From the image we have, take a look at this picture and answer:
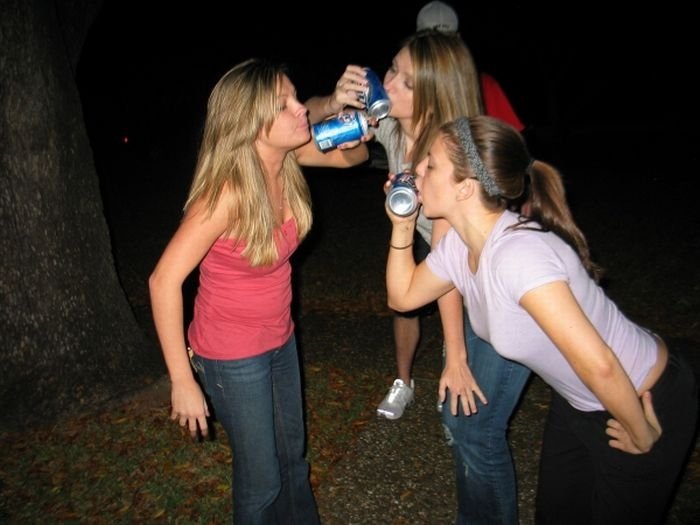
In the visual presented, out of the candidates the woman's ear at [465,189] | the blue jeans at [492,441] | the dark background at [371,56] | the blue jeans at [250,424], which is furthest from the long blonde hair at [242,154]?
the dark background at [371,56]

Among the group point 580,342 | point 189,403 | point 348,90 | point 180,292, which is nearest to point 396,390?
point 189,403

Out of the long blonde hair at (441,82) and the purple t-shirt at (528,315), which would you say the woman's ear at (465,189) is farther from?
the long blonde hair at (441,82)

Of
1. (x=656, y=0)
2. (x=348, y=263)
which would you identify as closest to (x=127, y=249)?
(x=348, y=263)

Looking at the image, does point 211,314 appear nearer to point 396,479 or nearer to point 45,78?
point 396,479

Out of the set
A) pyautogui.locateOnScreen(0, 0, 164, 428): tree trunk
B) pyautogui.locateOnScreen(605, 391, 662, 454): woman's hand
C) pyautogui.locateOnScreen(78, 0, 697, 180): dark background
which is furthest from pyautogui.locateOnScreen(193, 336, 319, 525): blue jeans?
pyautogui.locateOnScreen(78, 0, 697, 180): dark background

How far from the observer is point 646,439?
1853 mm

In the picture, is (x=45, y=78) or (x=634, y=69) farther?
(x=634, y=69)

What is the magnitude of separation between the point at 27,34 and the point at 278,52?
18559 mm

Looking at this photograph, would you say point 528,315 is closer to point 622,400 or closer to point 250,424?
point 622,400

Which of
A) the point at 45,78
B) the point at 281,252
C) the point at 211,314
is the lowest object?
the point at 211,314

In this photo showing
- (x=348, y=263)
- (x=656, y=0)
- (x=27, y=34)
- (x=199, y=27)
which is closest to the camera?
(x=27, y=34)

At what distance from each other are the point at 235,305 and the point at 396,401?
192 cm

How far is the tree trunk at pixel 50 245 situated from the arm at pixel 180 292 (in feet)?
6.98

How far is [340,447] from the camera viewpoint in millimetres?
3646
